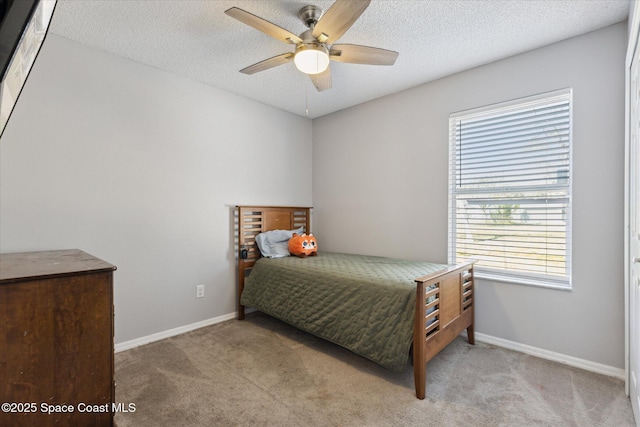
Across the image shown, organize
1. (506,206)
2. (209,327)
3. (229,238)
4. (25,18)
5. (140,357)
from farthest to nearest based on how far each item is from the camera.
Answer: (229,238) < (209,327) < (506,206) < (140,357) < (25,18)

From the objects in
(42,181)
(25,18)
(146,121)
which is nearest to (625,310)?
(25,18)

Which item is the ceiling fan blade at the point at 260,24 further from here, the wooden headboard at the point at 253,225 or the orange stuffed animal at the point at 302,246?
the orange stuffed animal at the point at 302,246

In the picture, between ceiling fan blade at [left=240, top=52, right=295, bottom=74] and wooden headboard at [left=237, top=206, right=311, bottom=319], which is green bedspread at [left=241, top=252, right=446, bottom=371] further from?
ceiling fan blade at [left=240, top=52, right=295, bottom=74]

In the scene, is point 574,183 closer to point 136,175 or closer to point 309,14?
point 309,14

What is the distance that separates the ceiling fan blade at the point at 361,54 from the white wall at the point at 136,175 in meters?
1.61

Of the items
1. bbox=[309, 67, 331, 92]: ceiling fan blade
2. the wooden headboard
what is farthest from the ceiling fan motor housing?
the wooden headboard

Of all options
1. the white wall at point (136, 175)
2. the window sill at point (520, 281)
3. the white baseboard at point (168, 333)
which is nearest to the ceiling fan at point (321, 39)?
the white wall at point (136, 175)

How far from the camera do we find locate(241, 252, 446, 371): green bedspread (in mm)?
1999

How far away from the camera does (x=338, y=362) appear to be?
232 cm

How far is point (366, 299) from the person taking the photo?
2197mm

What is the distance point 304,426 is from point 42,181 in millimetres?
2382

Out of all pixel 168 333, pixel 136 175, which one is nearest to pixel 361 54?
pixel 136 175

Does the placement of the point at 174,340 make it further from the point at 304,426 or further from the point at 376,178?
the point at 376,178

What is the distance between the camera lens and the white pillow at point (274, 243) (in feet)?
10.8
